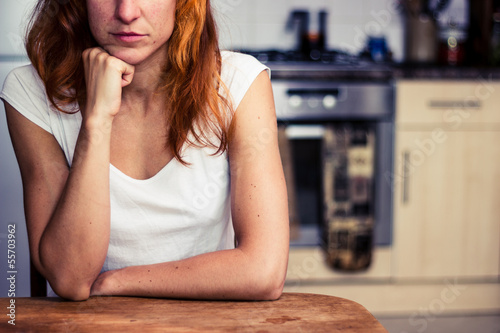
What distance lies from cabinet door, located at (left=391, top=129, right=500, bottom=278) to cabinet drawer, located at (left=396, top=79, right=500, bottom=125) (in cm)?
5

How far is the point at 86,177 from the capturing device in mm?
790

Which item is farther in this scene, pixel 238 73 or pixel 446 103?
pixel 446 103

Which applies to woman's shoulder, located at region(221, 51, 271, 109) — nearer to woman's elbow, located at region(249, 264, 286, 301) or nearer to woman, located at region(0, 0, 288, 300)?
woman, located at region(0, 0, 288, 300)

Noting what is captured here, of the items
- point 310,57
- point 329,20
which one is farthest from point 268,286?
point 329,20

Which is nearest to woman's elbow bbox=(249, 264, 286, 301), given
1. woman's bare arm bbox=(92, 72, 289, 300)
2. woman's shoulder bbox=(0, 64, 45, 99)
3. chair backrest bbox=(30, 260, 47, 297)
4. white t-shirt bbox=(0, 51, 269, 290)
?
woman's bare arm bbox=(92, 72, 289, 300)

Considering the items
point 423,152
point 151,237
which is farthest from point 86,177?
point 423,152

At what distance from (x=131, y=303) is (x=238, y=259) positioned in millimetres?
186

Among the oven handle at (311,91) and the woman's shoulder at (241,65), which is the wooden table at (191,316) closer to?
the woman's shoulder at (241,65)

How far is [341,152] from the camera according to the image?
209cm

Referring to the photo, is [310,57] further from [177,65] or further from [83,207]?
[83,207]

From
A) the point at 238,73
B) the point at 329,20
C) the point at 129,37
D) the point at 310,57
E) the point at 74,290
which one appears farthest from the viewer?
the point at 329,20

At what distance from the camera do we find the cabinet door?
2.12 m

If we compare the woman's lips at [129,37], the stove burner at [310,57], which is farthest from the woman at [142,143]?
the stove burner at [310,57]

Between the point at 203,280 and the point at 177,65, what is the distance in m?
0.38
